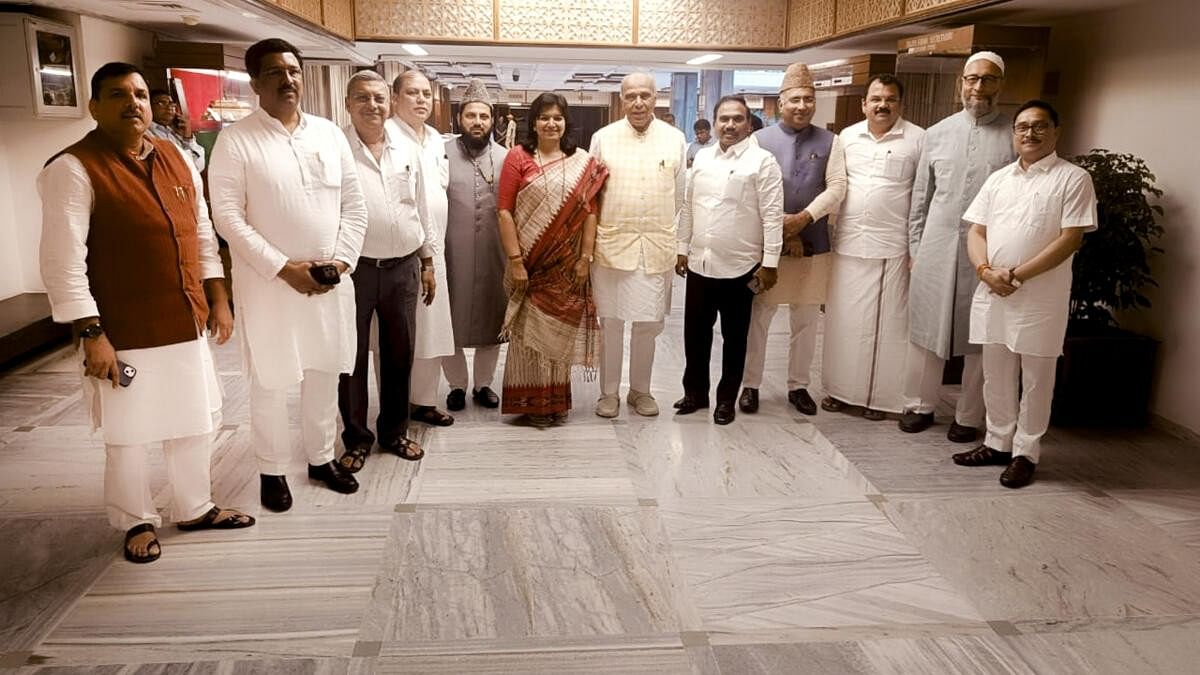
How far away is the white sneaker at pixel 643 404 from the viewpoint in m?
4.24

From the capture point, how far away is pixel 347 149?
3107 millimetres

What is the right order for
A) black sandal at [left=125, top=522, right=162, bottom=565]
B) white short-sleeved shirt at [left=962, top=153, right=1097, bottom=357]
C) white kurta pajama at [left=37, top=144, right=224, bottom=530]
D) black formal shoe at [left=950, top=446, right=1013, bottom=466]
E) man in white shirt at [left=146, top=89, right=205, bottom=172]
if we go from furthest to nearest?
1. man in white shirt at [left=146, top=89, right=205, bottom=172]
2. black formal shoe at [left=950, top=446, right=1013, bottom=466]
3. white short-sleeved shirt at [left=962, top=153, right=1097, bottom=357]
4. black sandal at [left=125, top=522, right=162, bottom=565]
5. white kurta pajama at [left=37, top=144, right=224, bottom=530]

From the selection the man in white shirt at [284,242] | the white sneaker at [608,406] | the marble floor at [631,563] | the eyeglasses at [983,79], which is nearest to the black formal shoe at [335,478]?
the marble floor at [631,563]

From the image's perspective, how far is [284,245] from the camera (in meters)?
2.91

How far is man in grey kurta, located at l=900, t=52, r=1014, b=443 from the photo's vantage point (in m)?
3.74

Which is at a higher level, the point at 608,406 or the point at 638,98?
the point at 638,98

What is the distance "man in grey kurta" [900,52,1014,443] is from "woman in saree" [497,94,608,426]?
151cm

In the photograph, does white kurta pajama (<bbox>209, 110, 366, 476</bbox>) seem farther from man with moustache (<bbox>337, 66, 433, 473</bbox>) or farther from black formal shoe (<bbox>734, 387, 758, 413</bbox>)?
black formal shoe (<bbox>734, 387, 758, 413</bbox>)

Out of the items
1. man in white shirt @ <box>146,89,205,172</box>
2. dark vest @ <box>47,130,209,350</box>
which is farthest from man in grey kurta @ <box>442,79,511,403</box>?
man in white shirt @ <box>146,89,205,172</box>

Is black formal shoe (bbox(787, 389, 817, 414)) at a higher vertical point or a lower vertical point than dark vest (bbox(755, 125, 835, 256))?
lower

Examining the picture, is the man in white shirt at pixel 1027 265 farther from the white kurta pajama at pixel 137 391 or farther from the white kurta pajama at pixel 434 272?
the white kurta pajama at pixel 137 391

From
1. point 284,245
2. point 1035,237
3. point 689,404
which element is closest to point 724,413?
point 689,404

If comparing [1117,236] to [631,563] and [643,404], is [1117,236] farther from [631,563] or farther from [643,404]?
[631,563]

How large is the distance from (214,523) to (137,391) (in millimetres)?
587
